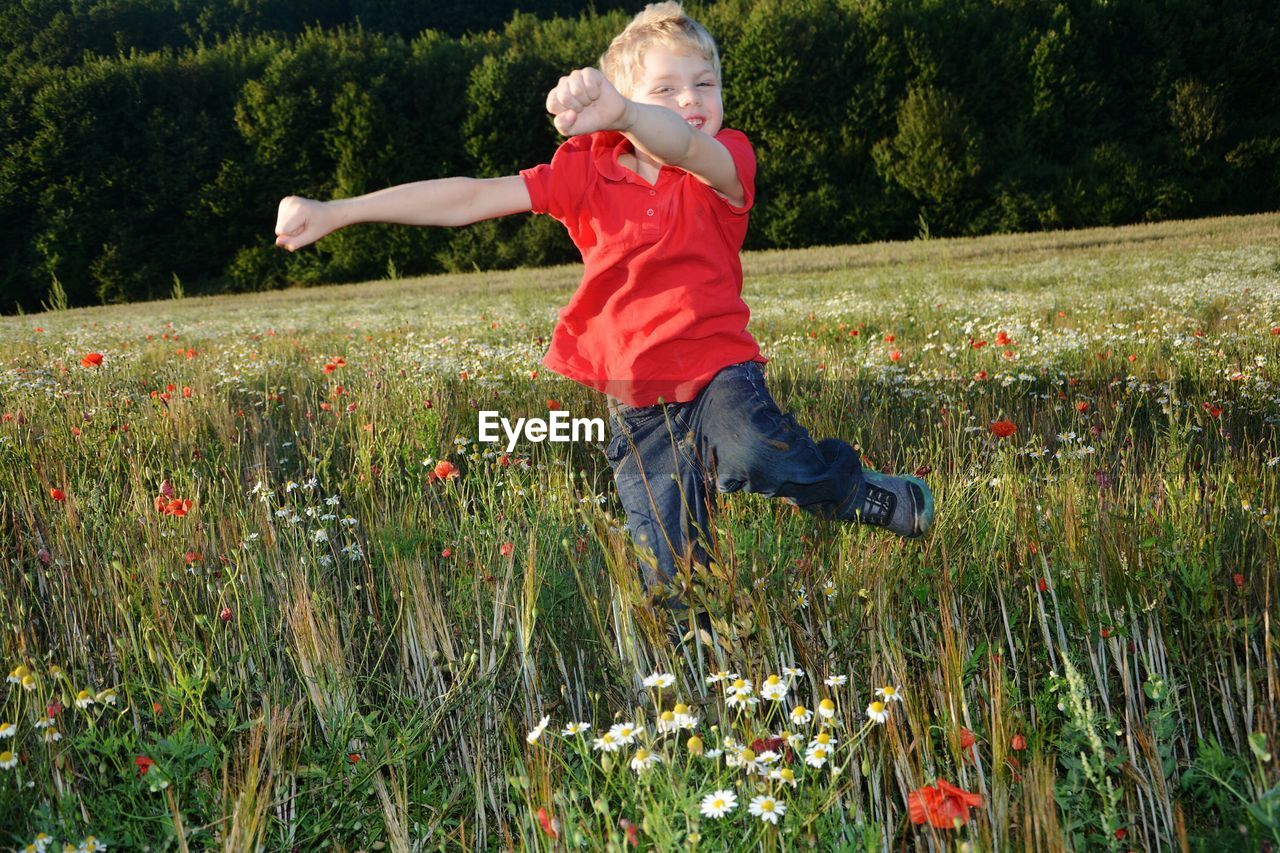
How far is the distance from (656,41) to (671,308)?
0.76 m

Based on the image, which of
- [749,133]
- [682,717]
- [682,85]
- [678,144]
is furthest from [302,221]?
[749,133]

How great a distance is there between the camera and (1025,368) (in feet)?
17.4

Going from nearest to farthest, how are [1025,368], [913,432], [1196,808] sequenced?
1. [1196,808]
2. [913,432]
3. [1025,368]

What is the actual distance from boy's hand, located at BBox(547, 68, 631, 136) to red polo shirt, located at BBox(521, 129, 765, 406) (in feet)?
2.51

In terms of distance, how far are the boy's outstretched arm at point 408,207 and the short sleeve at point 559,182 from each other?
3cm

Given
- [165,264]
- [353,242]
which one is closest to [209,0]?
[165,264]

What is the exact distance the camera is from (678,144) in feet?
7.64

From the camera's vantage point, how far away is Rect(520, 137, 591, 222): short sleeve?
2.85m

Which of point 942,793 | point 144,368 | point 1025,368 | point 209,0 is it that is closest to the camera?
point 942,793

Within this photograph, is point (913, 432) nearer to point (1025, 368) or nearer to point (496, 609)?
point (1025, 368)

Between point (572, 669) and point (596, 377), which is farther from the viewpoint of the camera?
point (596, 377)

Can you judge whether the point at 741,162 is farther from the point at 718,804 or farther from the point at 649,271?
the point at 718,804

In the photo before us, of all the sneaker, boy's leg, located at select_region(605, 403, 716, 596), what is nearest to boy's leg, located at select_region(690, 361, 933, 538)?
the sneaker

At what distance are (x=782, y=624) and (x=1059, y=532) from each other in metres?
0.83
